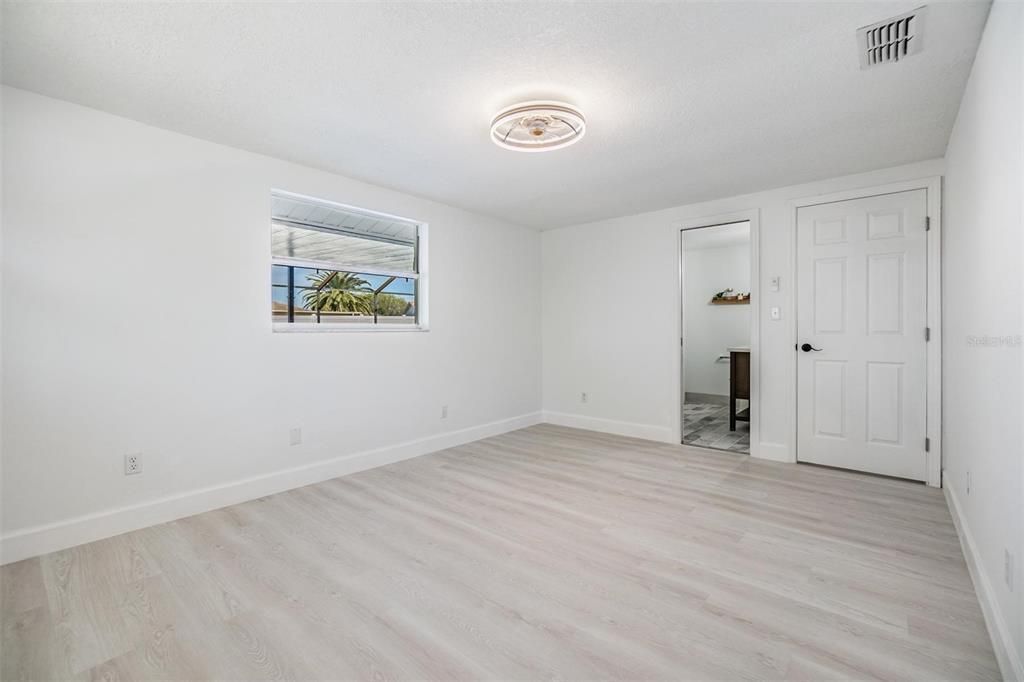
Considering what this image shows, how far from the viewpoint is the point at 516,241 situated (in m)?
5.51

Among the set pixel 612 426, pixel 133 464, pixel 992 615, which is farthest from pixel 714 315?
pixel 133 464

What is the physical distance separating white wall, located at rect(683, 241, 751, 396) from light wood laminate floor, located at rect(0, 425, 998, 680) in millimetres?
3867

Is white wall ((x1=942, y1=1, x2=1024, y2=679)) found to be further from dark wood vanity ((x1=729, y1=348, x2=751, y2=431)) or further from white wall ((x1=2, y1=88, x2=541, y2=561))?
white wall ((x1=2, y1=88, x2=541, y2=561))

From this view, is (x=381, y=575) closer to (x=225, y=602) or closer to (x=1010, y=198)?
(x=225, y=602)

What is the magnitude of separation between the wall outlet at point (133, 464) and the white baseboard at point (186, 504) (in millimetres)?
198

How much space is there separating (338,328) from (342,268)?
50cm

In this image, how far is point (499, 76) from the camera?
2.29 m

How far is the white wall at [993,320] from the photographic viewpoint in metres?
Result: 1.47

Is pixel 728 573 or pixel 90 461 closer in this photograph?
pixel 728 573

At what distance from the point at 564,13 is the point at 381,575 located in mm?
2551

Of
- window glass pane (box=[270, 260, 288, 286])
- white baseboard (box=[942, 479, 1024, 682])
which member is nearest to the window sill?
window glass pane (box=[270, 260, 288, 286])

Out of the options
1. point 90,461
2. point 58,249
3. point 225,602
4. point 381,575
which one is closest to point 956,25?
point 381,575

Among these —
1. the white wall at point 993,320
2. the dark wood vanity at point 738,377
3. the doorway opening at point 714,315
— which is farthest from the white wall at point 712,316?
the white wall at point 993,320

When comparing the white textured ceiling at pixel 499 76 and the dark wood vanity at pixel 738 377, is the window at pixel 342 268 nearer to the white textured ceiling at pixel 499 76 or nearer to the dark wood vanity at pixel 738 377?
the white textured ceiling at pixel 499 76
